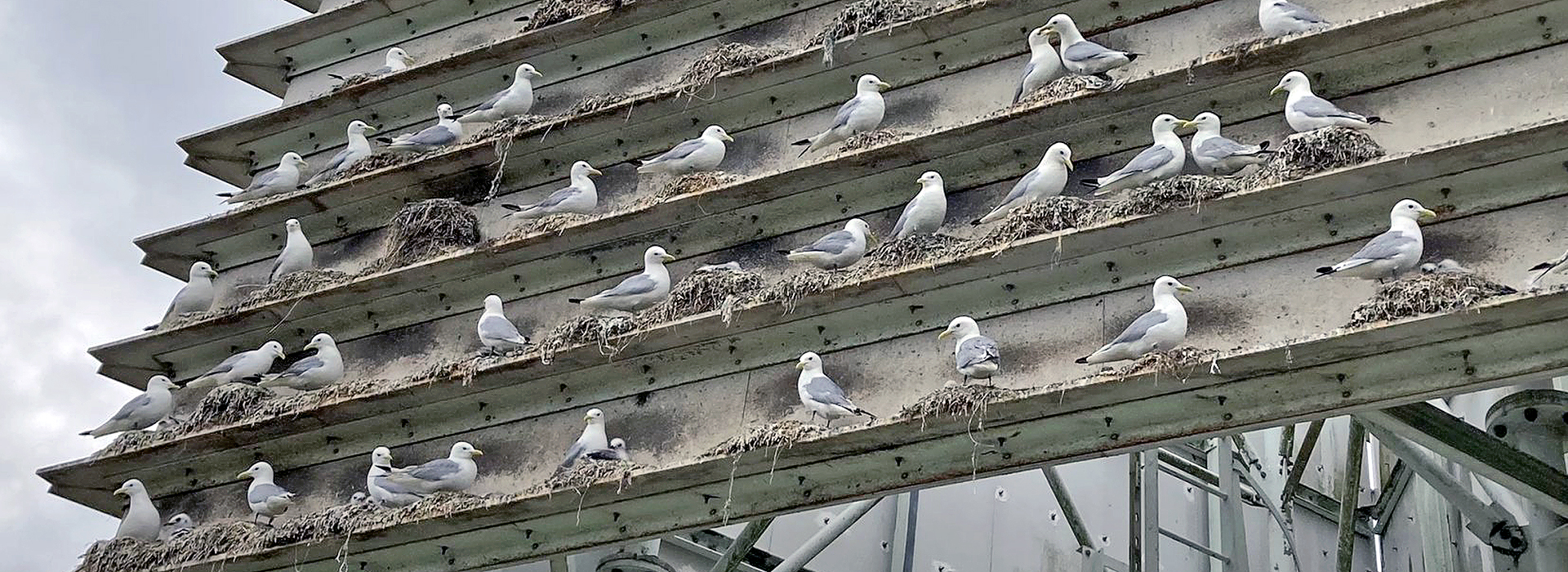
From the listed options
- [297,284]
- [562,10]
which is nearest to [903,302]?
[562,10]

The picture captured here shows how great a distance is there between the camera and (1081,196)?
8.37 m

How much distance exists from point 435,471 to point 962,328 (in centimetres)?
302

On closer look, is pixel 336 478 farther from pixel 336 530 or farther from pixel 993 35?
pixel 993 35

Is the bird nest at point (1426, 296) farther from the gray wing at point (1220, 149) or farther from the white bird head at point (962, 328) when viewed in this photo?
the white bird head at point (962, 328)

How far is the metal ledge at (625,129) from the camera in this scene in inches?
369

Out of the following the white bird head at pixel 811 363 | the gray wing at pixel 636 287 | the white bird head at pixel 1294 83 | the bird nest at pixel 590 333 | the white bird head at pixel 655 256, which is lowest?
the white bird head at pixel 811 363

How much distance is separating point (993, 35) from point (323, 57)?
5907mm

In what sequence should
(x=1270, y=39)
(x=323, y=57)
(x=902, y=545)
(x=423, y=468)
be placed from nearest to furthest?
1. (x=1270, y=39)
2. (x=423, y=468)
3. (x=323, y=57)
4. (x=902, y=545)

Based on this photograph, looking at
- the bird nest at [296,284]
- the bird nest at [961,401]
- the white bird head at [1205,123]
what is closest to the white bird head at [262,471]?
the bird nest at [296,284]

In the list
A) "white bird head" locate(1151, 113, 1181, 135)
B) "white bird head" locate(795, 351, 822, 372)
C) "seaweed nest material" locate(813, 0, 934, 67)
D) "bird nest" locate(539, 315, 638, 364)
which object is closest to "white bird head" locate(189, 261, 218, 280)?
"bird nest" locate(539, 315, 638, 364)

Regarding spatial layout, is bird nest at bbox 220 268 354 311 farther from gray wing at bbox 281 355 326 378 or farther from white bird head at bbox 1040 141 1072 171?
white bird head at bbox 1040 141 1072 171

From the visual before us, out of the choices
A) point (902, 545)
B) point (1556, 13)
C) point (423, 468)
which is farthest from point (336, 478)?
point (1556, 13)

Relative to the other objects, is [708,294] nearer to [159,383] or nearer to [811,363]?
[811,363]

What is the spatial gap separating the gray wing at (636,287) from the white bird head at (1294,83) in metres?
3.40
